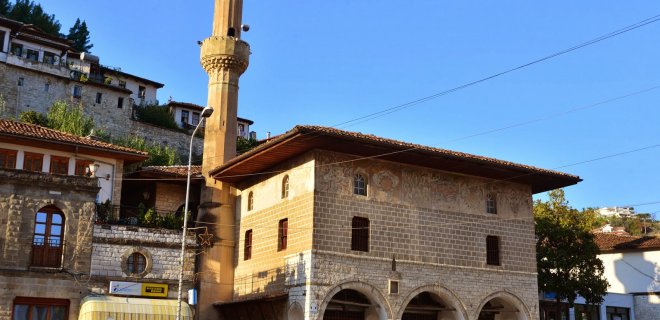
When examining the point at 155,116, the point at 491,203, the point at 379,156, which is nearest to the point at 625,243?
the point at 491,203

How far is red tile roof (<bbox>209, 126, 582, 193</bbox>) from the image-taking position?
2012 cm

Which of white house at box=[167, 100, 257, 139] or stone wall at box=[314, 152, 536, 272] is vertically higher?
white house at box=[167, 100, 257, 139]

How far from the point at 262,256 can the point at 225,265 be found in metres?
2.17

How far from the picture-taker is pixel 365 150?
69.4ft

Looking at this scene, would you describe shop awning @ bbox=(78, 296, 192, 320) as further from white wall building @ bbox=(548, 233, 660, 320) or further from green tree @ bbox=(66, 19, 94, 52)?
green tree @ bbox=(66, 19, 94, 52)

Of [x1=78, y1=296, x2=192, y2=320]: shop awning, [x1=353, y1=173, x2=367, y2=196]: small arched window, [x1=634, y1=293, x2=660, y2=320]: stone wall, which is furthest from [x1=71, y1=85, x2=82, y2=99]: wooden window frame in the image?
[x1=634, y1=293, x2=660, y2=320]: stone wall

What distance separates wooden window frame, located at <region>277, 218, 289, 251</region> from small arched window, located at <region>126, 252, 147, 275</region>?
428cm

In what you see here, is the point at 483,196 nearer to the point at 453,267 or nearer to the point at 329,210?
the point at 453,267

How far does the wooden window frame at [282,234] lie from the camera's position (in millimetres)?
21953

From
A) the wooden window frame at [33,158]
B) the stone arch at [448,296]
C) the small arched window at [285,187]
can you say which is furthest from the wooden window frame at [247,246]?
the wooden window frame at [33,158]

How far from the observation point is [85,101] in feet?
159

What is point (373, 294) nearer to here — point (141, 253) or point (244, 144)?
point (141, 253)

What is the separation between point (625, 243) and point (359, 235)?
1875cm

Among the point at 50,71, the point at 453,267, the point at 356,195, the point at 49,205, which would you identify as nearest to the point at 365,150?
the point at 356,195
